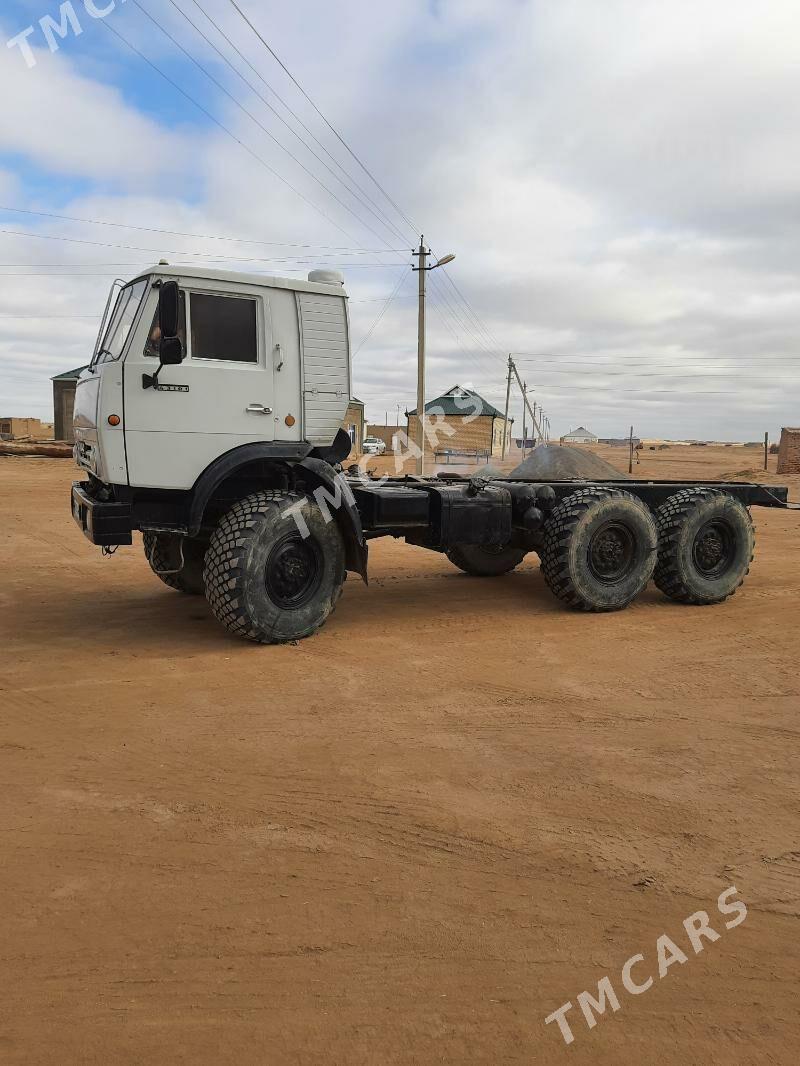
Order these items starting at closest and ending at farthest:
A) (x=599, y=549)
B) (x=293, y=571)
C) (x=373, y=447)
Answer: (x=293, y=571) → (x=599, y=549) → (x=373, y=447)

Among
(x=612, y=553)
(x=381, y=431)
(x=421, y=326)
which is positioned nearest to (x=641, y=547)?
(x=612, y=553)

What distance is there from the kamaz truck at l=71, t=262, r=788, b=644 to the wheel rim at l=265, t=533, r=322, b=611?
1 centimetres

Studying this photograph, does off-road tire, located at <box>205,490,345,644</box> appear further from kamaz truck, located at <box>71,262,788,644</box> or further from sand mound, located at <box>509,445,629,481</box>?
sand mound, located at <box>509,445,629,481</box>

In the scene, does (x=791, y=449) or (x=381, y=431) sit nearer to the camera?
(x=791, y=449)

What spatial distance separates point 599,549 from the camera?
8438 millimetres

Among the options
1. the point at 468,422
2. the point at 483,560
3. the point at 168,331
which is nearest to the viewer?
the point at 168,331

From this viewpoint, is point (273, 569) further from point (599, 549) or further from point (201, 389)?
point (599, 549)

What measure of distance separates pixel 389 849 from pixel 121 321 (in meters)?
5.05

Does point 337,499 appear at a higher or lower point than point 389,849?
higher

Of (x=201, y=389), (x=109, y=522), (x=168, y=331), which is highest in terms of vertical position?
(x=168, y=331)

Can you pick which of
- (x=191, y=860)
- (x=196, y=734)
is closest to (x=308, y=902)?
(x=191, y=860)

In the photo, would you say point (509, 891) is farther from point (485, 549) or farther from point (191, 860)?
point (485, 549)

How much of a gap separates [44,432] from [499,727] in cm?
5129

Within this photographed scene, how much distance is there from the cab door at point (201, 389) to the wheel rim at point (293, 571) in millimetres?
935
